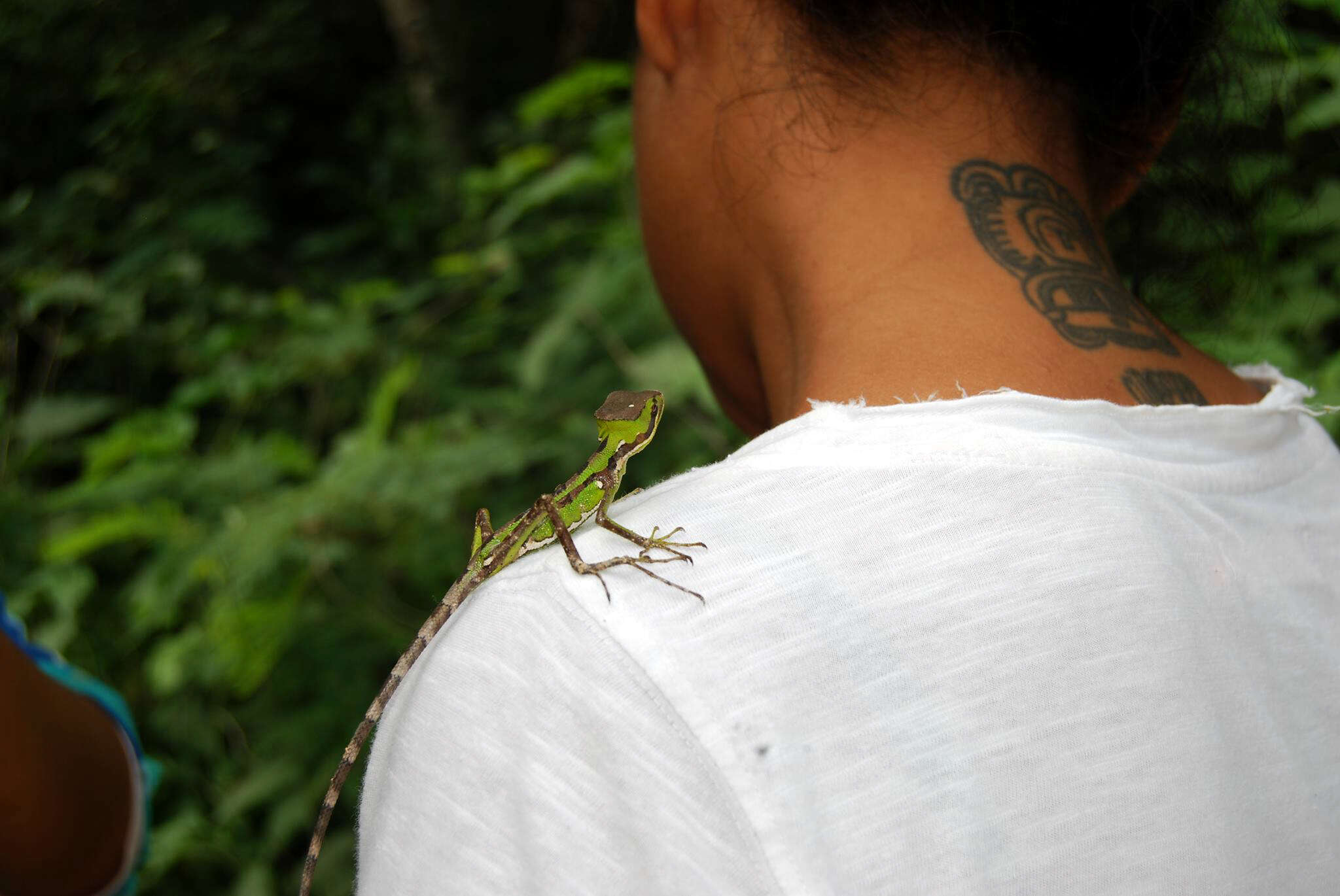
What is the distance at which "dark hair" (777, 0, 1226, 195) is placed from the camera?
158cm

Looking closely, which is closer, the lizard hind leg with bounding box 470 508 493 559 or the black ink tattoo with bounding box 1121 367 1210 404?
the black ink tattoo with bounding box 1121 367 1210 404

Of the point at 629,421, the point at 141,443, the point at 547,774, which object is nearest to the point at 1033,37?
the point at 629,421

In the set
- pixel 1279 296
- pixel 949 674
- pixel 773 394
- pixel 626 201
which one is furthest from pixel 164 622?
pixel 1279 296

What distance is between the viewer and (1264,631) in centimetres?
136

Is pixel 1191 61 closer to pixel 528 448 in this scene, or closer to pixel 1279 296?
pixel 1279 296

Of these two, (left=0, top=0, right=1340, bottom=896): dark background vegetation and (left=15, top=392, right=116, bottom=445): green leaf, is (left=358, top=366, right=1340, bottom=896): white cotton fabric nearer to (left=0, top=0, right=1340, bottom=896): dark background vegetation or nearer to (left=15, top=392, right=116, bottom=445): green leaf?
(left=0, top=0, right=1340, bottom=896): dark background vegetation

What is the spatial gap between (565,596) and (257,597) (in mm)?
3090

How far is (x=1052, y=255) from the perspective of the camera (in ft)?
5.25

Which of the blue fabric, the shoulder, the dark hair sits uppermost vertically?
the dark hair

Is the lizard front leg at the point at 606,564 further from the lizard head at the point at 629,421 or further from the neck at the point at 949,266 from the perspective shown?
the lizard head at the point at 629,421

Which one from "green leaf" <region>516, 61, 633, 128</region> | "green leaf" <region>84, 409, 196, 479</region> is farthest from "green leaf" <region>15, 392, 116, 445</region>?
"green leaf" <region>516, 61, 633, 128</region>

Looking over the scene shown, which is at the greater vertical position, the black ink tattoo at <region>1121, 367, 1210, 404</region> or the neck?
the neck

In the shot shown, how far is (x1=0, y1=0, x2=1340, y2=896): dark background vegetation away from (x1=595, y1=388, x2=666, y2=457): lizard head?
126 centimetres

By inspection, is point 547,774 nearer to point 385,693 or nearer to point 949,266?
point 385,693
